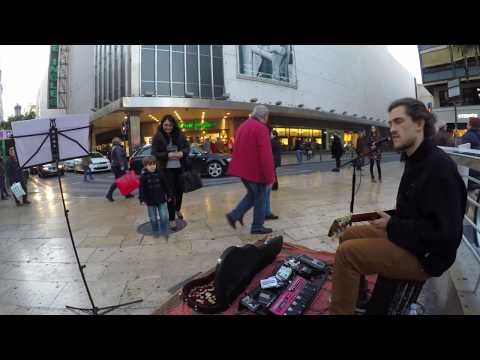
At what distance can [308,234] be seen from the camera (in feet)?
14.1

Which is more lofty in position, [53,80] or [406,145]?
[53,80]

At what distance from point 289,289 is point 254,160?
2.16 meters

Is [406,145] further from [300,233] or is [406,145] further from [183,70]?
[183,70]

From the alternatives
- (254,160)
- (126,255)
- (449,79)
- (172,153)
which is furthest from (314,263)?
(449,79)

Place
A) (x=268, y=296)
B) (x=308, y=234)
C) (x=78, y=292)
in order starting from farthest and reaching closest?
(x=308, y=234) < (x=78, y=292) < (x=268, y=296)

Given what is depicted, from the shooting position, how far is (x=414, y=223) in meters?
1.65

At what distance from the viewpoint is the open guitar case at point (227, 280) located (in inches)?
89.0
